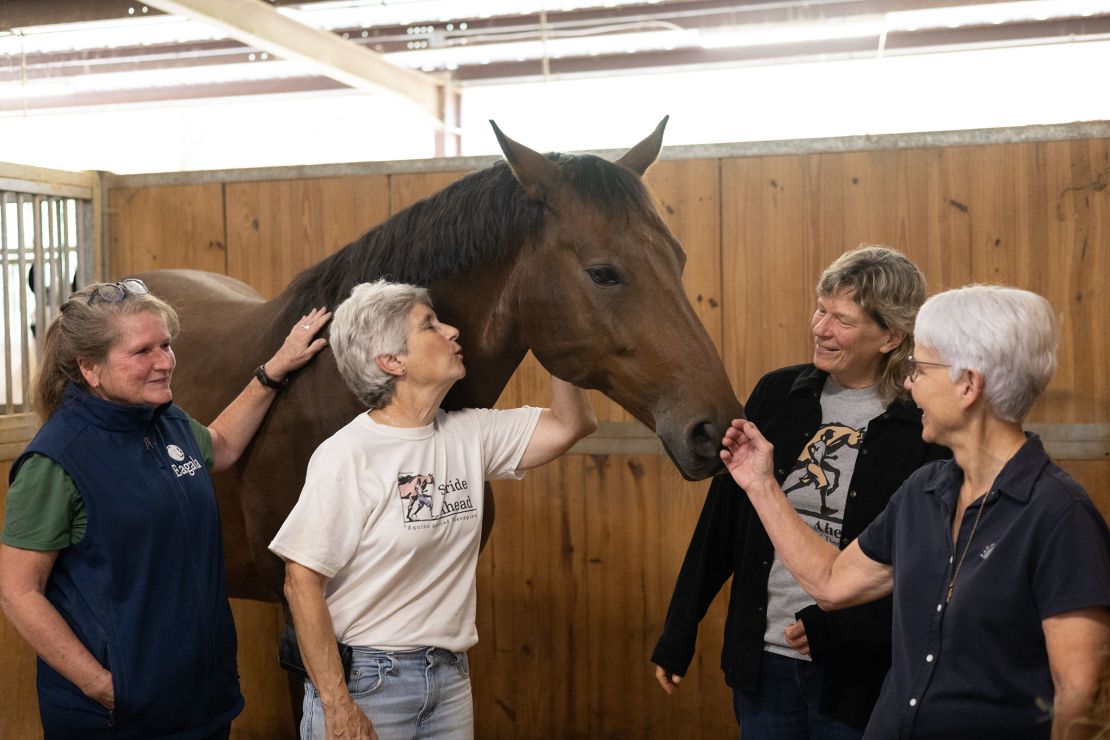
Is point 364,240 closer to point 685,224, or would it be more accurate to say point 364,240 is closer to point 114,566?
point 114,566

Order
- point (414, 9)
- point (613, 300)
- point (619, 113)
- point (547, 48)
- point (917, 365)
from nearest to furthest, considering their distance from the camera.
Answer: point (917, 365) → point (613, 300) → point (414, 9) → point (547, 48) → point (619, 113)

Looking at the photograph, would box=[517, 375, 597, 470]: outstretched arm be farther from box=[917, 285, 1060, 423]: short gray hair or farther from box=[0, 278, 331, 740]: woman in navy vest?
box=[917, 285, 1060, 423]: short gray hair

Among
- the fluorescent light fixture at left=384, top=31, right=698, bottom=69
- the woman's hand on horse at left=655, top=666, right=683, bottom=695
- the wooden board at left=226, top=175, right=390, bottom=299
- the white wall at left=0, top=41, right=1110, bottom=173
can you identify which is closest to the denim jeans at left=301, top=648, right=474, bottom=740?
the woman's hand on horse at left=655, top=666, right=683, bottom=695

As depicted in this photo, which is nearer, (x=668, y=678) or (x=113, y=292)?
(x=113, y=292)

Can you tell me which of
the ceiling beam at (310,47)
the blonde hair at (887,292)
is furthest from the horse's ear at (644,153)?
the ceiling beam at (310,47)

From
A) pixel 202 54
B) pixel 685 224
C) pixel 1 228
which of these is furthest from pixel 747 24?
pixel 1 228

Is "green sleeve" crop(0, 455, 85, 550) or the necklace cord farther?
"green sleeve" crop(0, 455, 85, 550)

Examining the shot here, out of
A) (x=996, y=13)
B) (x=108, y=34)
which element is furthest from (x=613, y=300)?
(x=108, y=34)

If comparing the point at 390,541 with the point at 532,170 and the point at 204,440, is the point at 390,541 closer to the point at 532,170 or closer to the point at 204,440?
the point at 204,440

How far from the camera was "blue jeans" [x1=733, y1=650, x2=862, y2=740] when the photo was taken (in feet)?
5.93

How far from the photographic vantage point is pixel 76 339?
1.68 metres

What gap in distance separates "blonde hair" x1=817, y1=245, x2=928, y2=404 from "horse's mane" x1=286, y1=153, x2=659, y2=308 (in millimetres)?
382

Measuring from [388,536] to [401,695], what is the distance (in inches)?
9.7

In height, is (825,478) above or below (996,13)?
below
